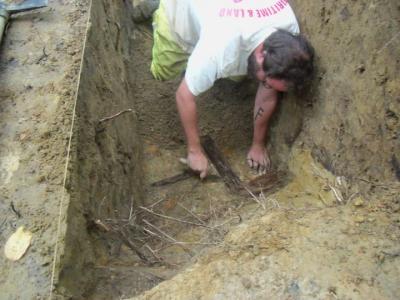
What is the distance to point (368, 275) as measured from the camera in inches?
60.1

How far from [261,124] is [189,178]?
567 mm

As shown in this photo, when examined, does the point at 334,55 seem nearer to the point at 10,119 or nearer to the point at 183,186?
the point at 183,186

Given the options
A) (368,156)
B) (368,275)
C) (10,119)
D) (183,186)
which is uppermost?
(10,119)

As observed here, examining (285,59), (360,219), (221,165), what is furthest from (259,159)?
(360,219)

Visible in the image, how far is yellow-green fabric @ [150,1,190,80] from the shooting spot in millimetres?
3141

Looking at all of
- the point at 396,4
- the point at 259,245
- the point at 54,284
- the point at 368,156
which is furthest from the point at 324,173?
the point at 54,284

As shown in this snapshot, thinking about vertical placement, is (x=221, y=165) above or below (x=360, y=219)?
below

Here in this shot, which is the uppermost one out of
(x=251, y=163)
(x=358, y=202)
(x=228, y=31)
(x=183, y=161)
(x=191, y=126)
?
(x=228, y=31)

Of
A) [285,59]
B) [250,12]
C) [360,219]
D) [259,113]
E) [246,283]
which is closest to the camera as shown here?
[246,283]

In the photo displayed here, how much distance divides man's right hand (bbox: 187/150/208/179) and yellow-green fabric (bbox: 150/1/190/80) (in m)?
0.57

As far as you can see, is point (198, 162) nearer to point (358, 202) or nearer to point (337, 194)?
point (337, 194)

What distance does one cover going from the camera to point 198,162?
10.3 ft

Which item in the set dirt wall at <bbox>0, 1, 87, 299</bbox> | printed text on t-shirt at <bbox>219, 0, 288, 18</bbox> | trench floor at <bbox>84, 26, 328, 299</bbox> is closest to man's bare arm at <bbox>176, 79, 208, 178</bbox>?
trench floor at <bbox>84, 26, 328, 299</bbox>

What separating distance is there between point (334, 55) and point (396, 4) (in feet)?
1.58
